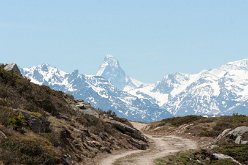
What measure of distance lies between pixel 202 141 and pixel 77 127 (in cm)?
2224

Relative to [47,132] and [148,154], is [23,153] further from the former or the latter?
[148,154]

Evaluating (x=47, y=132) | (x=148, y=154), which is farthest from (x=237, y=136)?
(x=47, y=132)

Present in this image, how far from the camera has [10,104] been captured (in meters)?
36.8

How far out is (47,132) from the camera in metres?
34.4

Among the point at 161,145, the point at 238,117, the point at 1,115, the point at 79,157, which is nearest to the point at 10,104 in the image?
the point at 1,115

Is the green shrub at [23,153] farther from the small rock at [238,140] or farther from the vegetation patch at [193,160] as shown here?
the small rock at [238,140]

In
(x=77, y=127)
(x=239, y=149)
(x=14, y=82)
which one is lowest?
(x=239, y=149)

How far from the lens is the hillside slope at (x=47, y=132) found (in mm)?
28031

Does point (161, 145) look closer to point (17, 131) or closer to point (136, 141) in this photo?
point (136, 141)

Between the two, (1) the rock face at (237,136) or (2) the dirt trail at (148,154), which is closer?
(2) the dirt trail at (148,154)

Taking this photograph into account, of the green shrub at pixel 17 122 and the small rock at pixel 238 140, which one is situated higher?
the green shrub at pixel 17 122

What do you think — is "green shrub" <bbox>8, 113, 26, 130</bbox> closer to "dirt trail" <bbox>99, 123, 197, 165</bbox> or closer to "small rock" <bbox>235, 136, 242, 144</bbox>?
"dirt trail" <bbox>99, 123, 197, 165</bbox>

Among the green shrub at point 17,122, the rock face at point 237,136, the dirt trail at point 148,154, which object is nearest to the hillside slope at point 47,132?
the green shrub at point 17,122

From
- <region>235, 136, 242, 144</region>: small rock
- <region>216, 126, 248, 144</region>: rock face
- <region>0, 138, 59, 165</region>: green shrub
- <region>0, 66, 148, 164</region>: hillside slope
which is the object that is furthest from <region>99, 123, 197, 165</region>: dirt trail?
<region>0, 138, 59, 165</region>: green shrub
